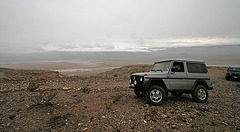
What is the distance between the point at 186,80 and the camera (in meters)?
6.00

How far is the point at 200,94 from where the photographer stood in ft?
20.5

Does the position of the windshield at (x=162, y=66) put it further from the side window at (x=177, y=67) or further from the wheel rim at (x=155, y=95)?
the wheel rim at (x=155, y=95)

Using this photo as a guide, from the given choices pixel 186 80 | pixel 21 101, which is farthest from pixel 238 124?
pixel 21 101

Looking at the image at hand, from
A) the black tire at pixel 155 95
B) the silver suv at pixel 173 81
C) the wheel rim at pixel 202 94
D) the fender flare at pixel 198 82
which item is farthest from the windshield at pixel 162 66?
the wheel rim at pixel 202 94

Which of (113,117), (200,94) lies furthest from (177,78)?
(113,117)

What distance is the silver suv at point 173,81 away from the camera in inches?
219

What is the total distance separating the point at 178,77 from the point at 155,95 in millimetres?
1364

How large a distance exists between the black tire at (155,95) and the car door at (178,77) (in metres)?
0.61

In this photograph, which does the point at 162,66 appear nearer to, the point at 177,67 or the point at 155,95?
the point at 177,67

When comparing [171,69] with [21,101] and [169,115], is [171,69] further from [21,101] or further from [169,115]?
[21,101]

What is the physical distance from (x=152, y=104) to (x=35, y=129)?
420 centimetres

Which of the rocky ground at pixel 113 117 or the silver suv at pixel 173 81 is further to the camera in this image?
the silver suv at pixel 173 81

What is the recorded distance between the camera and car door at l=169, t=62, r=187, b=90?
5785 millimetres

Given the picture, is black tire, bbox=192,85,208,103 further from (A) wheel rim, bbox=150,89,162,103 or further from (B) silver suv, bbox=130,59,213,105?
(A) wheel rim, bbox=150,89,162,103
